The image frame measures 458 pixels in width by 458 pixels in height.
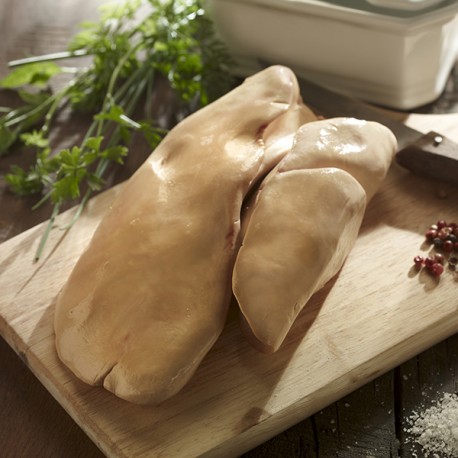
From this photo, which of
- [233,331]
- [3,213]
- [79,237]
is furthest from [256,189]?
[3,213]

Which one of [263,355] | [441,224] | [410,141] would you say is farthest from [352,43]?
[263,355]

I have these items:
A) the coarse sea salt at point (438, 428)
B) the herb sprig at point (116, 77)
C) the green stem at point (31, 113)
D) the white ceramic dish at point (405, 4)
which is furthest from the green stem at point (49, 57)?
the coarse sea salt at point (438, 428)

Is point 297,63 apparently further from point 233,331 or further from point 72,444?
point 72,444

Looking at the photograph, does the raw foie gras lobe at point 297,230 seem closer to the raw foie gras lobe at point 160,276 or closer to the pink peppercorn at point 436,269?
the raw foie gras lobe at point 160,276

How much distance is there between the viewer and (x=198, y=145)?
153 centimetres

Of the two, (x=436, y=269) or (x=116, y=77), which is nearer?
(x=436, y=269)

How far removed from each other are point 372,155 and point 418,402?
438 millimetres

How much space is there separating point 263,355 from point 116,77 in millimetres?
1001

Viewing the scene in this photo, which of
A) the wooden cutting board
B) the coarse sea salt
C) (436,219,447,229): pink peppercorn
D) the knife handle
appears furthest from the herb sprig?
the coarse sea salt

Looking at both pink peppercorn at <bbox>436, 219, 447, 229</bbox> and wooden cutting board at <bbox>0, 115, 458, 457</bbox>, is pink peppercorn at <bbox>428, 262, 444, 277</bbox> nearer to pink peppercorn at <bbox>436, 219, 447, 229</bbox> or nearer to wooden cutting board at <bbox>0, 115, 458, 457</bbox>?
wooden cutting board at <bbox>0, 115, 458, 457</bbox>

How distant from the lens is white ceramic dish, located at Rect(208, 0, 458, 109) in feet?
6.27

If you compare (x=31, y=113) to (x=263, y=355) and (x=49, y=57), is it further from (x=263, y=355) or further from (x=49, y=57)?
(x=263, y=355)

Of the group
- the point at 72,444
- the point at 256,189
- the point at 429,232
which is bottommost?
the point at 72,444

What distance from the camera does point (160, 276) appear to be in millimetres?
1348
